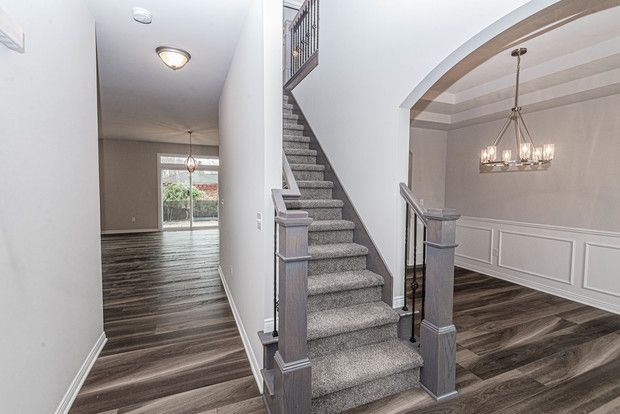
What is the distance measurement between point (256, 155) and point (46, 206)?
1.28 metres

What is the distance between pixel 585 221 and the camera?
377 cm

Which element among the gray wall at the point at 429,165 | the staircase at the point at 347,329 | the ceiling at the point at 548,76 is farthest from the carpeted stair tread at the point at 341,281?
the gray wall at the point at 429,165

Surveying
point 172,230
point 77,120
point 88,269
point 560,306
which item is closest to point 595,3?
point 560,306

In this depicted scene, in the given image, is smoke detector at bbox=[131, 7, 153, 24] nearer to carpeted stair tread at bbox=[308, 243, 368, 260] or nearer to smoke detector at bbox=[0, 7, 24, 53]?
smoke detector at bbox=[0, 7, 24, 53]

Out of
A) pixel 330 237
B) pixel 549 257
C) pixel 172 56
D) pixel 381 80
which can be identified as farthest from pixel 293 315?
pixel 549 257

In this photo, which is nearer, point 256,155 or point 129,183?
point 256,155

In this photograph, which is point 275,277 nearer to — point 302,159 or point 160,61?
point 302,159

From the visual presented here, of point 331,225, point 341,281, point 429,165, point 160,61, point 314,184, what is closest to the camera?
point 341,281

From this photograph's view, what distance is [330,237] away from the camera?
2.91m

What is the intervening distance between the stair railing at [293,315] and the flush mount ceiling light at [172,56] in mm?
2392

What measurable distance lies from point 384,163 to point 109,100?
491 centimetres

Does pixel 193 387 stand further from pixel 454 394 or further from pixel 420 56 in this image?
pixel 420 56

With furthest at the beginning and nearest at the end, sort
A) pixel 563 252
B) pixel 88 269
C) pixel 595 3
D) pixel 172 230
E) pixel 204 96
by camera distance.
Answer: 1. pixel 172 230
2. pixel 204 96
3. pixel 563 252
4. pixel 88 269
5. pixel 595 3

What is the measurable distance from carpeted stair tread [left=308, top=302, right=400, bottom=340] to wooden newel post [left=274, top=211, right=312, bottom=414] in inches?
14.1
